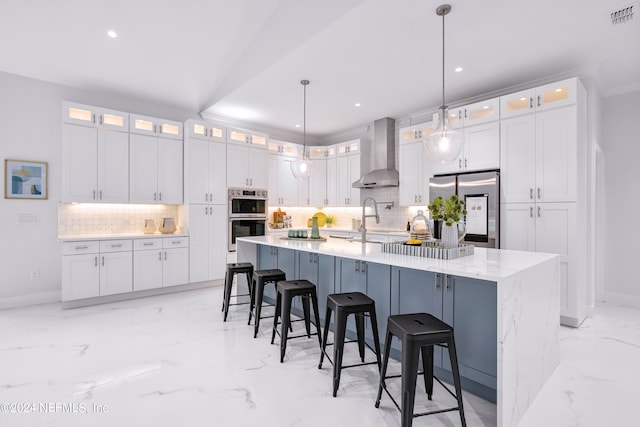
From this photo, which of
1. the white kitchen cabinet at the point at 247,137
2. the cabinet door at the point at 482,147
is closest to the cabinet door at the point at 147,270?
the white kitchen cabinet at the point at 247,137

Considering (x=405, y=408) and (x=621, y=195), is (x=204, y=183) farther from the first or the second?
(x=621, y=195)

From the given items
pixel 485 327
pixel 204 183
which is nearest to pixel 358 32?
pixel 485 327

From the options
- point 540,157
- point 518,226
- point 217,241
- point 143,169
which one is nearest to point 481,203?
point 518,226

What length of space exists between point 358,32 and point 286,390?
3002 millimetres

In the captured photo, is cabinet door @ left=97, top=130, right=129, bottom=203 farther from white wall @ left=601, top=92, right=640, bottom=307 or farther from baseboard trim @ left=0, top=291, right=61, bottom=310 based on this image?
white wall @ left=601, top=92, right=640, bottom=307

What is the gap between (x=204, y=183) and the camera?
203 inches

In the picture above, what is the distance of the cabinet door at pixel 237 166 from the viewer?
545 cm

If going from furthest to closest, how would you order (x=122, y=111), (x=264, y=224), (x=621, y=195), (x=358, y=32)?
(x=264, y=224) → (x=122, y=111) → (x=621, y=195) → (x=358, y=32)

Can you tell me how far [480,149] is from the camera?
13.5 feet

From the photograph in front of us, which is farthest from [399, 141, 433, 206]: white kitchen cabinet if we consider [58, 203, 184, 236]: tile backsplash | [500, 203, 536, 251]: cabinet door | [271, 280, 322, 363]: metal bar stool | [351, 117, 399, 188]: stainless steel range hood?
[58, 203, 184, 236]: tile backsplash

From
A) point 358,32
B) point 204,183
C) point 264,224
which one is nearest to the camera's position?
point 358,32

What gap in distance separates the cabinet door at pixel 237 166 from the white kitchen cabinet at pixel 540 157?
12.9ft

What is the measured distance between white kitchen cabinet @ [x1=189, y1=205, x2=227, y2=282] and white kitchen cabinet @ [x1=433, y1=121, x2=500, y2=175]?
12.1ft

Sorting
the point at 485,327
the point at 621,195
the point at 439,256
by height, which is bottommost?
the point at 485,327
